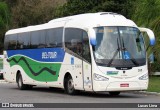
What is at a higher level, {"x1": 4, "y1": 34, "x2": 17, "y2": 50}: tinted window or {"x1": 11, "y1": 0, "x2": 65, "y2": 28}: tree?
{"x1": 11, "y1": 0, "x2": 65, "y2": 28}: tree

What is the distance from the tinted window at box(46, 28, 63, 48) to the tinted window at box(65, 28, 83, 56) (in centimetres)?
67

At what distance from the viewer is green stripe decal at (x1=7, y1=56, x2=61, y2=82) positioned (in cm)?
2509

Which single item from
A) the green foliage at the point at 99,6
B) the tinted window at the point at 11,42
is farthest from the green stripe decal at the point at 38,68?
the green foliage at the point at 99,6

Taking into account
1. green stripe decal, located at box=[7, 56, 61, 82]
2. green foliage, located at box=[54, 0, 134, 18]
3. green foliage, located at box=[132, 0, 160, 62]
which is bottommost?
green stripe decal, located at box=[7, 56, 61, 82]

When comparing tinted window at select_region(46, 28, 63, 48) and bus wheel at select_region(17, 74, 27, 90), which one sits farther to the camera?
bus wheel at select_region(17, 74, 27, 90)

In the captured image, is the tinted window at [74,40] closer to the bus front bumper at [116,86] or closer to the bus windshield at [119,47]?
the bus windshield at [119,47]

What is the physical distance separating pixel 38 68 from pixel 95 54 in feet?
20.6

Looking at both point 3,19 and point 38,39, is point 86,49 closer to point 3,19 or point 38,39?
point 38,39

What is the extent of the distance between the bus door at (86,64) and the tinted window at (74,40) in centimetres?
39

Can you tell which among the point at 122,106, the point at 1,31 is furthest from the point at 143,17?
the point at 1,31

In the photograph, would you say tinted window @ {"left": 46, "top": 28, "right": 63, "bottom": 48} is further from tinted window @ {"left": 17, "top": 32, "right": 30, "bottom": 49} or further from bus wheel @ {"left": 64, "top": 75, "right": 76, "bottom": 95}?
tinted window @ {"left": 17, "top": 32, "right": 30, "bottom": 49}

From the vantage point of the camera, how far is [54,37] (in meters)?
25.1

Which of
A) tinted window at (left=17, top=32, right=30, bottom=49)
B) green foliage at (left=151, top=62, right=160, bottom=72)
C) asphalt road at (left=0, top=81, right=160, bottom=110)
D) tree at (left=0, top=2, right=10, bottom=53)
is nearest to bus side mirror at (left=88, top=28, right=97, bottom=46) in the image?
asphalt road at (left=0, top=81, right=160, bottom=110)

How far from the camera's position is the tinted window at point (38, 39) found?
86.7 feet
